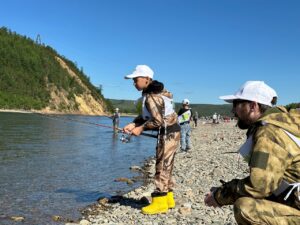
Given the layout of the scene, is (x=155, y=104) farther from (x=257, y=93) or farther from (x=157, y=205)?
(x=257, y=93)

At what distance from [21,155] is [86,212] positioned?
9435mm

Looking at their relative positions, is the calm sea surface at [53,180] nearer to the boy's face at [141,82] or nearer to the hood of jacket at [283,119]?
the boy's face at [141,82]

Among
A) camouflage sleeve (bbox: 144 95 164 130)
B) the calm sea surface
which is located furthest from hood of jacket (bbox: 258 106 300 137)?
the calm sea surface

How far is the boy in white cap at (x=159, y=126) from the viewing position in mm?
7609

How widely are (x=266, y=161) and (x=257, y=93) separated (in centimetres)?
65

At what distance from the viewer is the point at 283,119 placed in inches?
146

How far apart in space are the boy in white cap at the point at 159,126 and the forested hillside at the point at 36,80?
7409 cm

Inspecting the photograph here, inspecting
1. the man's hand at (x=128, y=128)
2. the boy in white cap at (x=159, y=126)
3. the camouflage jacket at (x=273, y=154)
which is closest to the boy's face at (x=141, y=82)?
the boy in white cap at (x=159, y=126)

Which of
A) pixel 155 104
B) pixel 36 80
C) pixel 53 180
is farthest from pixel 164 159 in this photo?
pixel 36 80

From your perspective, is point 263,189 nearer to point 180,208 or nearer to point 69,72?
point 180,208

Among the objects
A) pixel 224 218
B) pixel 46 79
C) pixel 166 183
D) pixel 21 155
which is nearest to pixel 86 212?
pixel 166 183

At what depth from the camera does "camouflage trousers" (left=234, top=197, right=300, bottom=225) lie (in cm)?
390

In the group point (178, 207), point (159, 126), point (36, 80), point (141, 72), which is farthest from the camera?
point (36, 80)

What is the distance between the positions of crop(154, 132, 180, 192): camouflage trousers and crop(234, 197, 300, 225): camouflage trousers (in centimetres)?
399
